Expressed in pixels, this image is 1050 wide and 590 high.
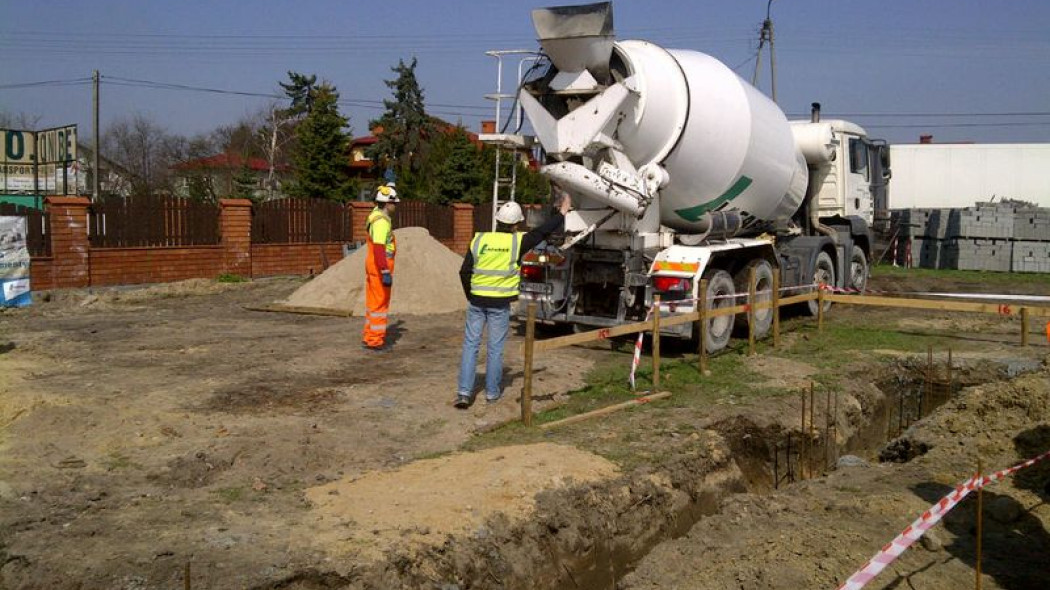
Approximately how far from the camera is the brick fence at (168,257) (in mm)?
15832

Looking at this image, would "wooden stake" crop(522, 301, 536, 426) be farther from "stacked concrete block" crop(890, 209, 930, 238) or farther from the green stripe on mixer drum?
"stacked concrete block" crop(890, 209, 930, 238)

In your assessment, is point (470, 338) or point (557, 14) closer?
point (470, 338)

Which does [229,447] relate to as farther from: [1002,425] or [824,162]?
[824,162]

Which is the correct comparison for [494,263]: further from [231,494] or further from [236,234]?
[236,234]

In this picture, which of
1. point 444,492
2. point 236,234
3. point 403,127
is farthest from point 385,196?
point 403,127

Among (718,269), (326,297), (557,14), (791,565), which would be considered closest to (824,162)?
(718,269)

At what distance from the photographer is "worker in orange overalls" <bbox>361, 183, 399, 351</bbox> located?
989 cm

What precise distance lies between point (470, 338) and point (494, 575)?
305cm

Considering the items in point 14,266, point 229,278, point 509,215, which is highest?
point 509,215

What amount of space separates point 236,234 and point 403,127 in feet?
82.9

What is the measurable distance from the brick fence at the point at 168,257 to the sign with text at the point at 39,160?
11584 mm

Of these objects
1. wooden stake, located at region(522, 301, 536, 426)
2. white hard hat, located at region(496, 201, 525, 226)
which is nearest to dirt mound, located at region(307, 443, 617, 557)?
wooden stake, located at region(522, 301, 536, 426)

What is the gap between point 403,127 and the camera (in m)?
43.1

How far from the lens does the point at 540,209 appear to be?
11.0m
